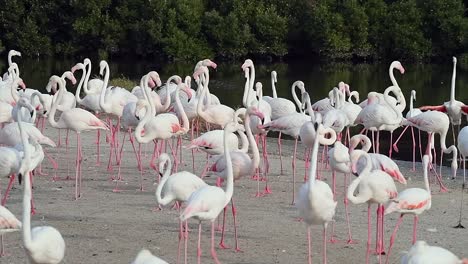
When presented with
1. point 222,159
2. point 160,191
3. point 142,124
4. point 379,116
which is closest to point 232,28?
point 379,116

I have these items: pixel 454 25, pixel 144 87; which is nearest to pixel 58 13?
pixel 454 25

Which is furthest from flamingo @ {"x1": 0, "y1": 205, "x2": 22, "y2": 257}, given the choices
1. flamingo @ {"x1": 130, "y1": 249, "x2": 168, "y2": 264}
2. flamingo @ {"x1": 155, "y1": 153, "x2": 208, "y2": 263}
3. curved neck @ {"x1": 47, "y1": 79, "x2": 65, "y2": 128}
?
curved neck @ {"x1": 47, "y1": 79, "x2": 65, "y2": 128}

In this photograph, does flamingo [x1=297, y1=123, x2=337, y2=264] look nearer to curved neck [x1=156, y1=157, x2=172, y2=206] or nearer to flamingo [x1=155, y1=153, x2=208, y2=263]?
flamingo [x1=155, y1=153, x2=208, y2=263]

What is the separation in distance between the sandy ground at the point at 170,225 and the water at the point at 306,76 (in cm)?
1347

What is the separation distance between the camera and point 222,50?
43719 mm

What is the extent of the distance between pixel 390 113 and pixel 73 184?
13.0 feet

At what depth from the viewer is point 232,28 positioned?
42.8 metres

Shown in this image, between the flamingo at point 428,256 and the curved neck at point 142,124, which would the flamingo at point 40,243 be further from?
the curved neck at point 142,124

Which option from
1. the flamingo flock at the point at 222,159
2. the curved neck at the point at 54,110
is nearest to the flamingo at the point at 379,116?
the flamingo flock at the point at 222,159

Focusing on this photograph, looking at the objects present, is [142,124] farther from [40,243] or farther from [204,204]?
[40,243]

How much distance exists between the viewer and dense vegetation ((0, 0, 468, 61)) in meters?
42.4

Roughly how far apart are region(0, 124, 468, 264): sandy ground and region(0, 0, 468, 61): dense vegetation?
31657mm

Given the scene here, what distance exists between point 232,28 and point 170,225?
34625mm

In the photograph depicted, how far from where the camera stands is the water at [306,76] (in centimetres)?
2788
